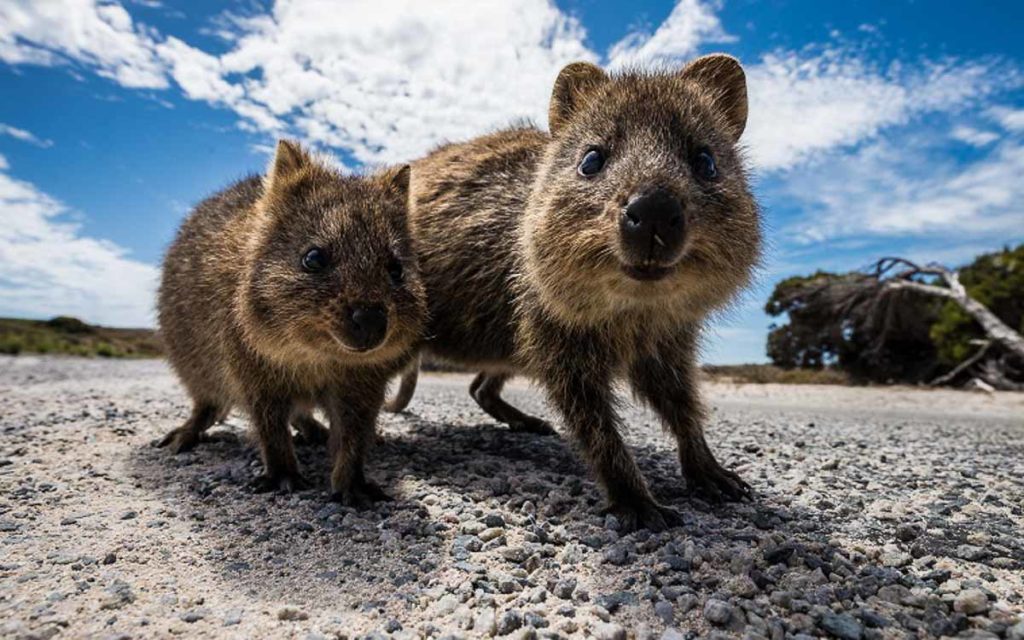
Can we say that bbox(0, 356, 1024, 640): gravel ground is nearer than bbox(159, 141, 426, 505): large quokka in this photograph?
Yes

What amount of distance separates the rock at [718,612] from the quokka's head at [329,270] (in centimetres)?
221

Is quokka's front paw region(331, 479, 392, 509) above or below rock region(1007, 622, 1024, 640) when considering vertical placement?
above

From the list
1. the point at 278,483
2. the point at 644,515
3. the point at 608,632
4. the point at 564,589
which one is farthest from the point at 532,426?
the point at 608,632

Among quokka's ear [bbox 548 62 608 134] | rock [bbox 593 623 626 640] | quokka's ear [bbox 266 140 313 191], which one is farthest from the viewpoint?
quokka's ear [bbox 266 140 313 191]

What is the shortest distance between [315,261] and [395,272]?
1.63ft

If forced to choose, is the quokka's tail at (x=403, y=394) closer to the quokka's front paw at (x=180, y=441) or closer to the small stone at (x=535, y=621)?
the quokka's front paw at (x=180, y=441)

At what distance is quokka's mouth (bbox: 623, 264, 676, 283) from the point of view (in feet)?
11.0

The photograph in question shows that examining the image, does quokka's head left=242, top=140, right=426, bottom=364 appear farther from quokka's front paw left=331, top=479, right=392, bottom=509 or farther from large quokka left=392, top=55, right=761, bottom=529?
quokka's front paw left=331, top=479, right=392, bottom=509

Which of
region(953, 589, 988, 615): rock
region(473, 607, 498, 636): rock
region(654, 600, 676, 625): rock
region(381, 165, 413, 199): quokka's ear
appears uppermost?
region(381, 165, 413, 199): quokka's ear

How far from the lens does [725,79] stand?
184 inches

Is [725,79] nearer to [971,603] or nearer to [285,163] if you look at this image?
[285,163]

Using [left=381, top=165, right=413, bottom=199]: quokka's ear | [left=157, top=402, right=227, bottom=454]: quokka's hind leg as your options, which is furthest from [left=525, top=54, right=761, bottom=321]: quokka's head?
[left=157, top=402, right=227, bottom=454]: quokka's hind leg

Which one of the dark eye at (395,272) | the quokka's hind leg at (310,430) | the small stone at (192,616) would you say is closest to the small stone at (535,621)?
the small stone at (192,616)

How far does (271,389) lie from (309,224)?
47.4 inches
